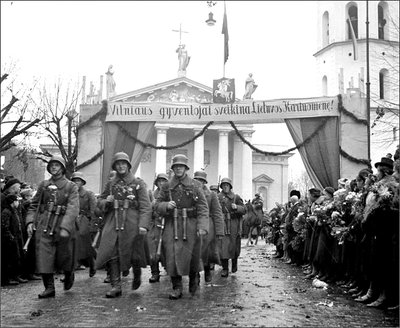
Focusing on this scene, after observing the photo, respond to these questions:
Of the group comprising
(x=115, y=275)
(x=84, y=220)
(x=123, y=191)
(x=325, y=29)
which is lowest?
(x=115, y=275)

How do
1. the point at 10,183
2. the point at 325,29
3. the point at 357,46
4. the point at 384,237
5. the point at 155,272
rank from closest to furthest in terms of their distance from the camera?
the point at 384,237, the point at 10,183, the point at 155,272, the point at 357,46, the point at 325,29

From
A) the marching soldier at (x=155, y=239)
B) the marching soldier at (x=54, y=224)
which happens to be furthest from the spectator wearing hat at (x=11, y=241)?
the marching soldier at (x=155, y=239)

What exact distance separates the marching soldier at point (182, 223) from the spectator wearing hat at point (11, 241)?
3166mm

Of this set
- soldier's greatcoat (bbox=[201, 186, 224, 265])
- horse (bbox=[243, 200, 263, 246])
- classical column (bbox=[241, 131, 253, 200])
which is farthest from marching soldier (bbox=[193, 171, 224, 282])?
classical column (bbox=[241, 131, 253, 200])

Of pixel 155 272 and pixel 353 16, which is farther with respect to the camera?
pixel 353 16

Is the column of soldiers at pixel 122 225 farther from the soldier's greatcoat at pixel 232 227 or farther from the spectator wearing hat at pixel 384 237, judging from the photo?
the soldier's greatcoat at pixel 232 227

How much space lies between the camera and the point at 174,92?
4728 cm

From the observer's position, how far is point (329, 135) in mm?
17281

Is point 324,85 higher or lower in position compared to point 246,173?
higher

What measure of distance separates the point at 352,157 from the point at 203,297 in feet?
31.6

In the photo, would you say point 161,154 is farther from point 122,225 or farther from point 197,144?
point 122,225

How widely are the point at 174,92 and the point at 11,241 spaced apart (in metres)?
37.4

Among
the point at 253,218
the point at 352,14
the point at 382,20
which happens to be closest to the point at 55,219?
the point at 253,218

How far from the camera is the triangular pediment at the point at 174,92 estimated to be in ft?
151
